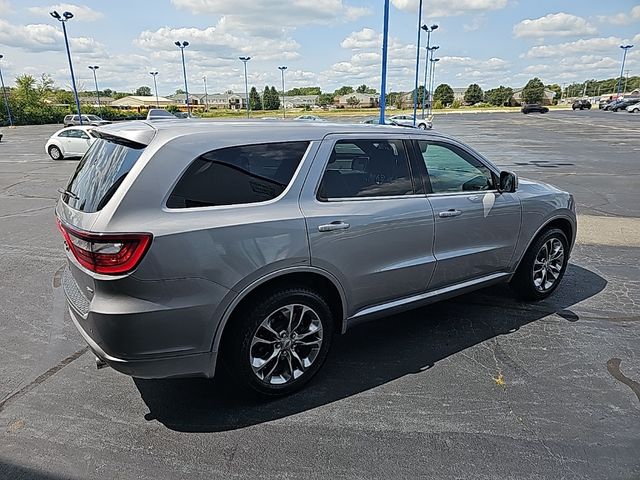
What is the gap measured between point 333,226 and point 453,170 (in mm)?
1597

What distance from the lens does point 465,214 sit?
386 centimetres

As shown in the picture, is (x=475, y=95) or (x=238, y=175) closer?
(x=238, y=175)

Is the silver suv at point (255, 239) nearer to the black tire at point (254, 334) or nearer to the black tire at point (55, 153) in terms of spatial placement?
the black tire at point (254, 334)

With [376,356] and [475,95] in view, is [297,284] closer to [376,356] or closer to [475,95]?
[376,356]

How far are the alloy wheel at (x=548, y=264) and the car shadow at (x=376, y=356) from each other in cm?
18

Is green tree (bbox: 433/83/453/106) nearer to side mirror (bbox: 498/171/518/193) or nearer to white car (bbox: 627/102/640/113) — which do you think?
white car (bbox: 627/102/640/113)

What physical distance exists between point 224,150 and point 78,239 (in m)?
0.97

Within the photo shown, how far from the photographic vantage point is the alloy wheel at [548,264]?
464 cm

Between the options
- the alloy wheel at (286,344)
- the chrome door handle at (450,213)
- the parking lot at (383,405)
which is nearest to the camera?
the parking lot at (383,405)

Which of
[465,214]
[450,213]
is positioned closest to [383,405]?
[450,213]

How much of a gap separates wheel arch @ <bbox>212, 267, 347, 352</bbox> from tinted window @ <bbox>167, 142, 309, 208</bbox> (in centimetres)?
50

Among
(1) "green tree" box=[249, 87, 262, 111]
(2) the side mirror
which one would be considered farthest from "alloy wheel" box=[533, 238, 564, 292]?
(1) "green tree" box=[249, 87, 262, 111]

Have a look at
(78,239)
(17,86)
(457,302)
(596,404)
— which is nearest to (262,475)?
(78,239)

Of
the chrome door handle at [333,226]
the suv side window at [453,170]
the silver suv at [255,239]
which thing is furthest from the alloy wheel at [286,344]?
the suv side window at [453,170]
